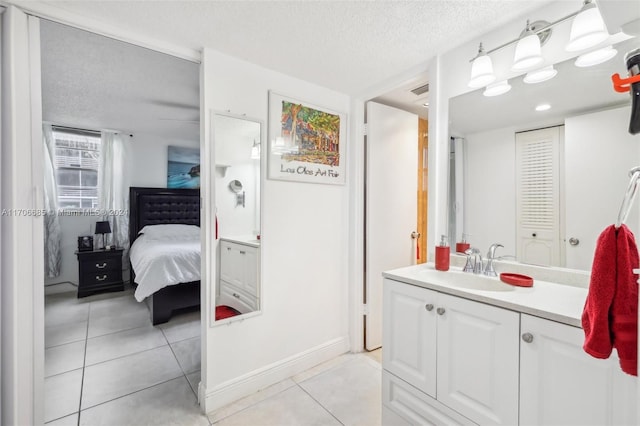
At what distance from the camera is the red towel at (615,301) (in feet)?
2.39

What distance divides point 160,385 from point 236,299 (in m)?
0.85

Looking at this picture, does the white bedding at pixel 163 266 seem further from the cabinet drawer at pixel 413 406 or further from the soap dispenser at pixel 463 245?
the soap dispenser at pixel 463 245

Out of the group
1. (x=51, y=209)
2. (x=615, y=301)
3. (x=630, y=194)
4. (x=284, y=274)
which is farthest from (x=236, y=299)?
(x=51, y=209)

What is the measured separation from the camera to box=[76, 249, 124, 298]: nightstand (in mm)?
3656

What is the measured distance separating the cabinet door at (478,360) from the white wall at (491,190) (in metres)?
0.61

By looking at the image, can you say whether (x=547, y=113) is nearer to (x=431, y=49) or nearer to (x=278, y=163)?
(x=431, y=49)

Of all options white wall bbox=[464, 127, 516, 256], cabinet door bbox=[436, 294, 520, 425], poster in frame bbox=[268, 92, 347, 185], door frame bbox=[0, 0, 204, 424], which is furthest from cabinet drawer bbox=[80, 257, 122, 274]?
white wall bbox=[464, 127, 516, 256]

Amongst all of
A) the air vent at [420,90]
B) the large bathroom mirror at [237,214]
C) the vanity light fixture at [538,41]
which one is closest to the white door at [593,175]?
the vanity light fixture at [538,41]

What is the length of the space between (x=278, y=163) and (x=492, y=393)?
1.79m

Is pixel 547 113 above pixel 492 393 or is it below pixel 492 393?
above

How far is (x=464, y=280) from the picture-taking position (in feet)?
5.33

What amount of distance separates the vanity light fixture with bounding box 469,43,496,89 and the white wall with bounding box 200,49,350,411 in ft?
3.74

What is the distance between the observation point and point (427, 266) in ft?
5.99

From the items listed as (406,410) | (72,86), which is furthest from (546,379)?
(72,86)
